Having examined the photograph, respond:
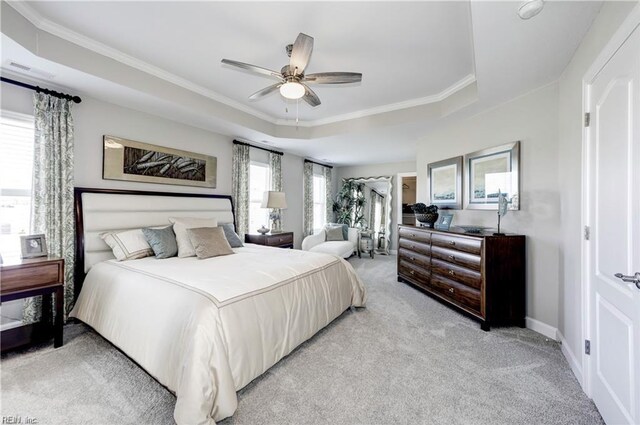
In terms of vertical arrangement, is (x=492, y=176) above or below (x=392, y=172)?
below

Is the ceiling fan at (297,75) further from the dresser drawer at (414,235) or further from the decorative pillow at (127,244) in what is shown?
the dresser drawer at (414,235)

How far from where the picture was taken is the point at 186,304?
1652 millimetres

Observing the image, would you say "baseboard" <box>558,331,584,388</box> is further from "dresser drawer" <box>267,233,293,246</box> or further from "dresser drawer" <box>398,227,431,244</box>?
"dresser drawer" <box>267,233,293,246</box>

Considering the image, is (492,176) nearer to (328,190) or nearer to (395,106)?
(395,106)

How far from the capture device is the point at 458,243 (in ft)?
9.97

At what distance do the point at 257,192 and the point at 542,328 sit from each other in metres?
4.54

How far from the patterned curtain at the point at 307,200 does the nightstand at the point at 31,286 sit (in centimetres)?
440

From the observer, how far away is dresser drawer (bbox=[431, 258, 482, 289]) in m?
2.78

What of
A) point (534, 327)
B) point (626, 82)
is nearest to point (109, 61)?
point (626, 82)

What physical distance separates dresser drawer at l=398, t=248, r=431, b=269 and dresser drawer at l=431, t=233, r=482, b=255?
307 millimetres

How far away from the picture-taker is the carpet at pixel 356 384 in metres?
1.56

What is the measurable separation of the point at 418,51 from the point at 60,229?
4.05 m

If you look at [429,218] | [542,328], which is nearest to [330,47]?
[429,218]

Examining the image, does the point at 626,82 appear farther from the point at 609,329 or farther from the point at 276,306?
the point at 276,306
